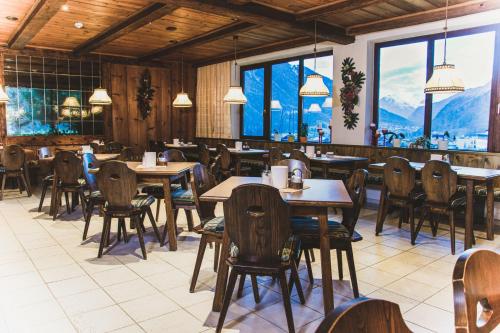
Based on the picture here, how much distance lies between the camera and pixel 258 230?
2.26 meters

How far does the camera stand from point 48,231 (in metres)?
4.77

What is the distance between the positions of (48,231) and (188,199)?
194 cm

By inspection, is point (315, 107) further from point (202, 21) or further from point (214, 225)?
point (214, 225)

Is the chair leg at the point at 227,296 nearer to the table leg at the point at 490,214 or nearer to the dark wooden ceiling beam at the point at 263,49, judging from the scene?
the table leg at the point at 490,214

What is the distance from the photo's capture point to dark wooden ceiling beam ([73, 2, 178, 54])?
17.9 ft

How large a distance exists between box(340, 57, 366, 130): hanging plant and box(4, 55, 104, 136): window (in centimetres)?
545

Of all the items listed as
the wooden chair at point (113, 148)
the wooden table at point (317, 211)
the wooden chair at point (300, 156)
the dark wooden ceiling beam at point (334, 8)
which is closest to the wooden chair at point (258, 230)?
the wooden table at point (317, 211)

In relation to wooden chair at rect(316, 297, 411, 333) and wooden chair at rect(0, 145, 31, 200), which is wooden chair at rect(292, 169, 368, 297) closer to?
wooden chair at rect(316, 297, 411, 333)

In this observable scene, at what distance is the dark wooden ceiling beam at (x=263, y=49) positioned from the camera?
7475 mm

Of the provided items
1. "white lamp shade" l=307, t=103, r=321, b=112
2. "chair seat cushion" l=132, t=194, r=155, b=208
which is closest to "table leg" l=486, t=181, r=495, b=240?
"chair seat cushion" l=132, t=194, r=155, b=208

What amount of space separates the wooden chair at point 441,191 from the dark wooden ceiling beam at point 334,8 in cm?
221

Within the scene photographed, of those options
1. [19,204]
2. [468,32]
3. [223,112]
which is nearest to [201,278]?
[19,204]

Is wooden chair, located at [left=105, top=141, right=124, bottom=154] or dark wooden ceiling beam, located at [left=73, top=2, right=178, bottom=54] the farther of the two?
wooden chair, located at [left=105, top=141, right=124, bottom=154]

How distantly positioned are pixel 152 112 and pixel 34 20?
4.29 m
